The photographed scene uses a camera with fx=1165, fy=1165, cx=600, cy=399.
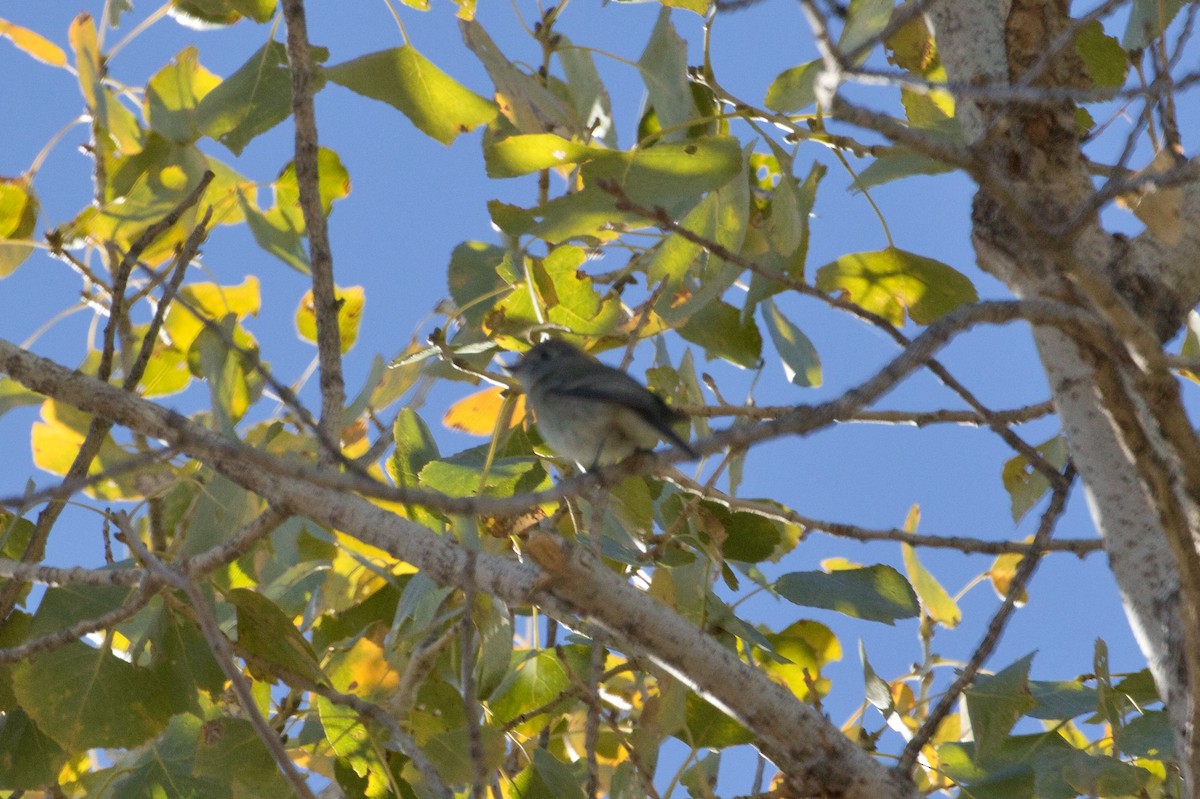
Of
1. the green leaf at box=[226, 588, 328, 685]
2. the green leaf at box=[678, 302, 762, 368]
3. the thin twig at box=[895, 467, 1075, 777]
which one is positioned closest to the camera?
the thin twig at box=[895, 467, 1075, 777]

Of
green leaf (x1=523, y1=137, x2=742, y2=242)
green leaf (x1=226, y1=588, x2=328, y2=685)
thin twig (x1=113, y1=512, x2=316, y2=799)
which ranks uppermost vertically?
green leaf (x1=523, y1=137, x2=742, y2=242)

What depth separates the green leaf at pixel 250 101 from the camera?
2.94m

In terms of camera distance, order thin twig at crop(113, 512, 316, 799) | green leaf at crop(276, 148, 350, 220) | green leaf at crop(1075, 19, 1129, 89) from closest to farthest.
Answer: thin twig at crop(113, 512, 316, 799) → green leaf at crop(1075, 19, 1129, 89) → green leaf at crop(276, 148, 350, 220)

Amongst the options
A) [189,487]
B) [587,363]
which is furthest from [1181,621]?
[189,487]

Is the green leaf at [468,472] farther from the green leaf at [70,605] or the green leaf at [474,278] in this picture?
the green leaf at [70,605]

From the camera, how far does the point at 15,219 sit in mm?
3025

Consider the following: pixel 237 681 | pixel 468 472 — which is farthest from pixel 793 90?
pixel 237 681

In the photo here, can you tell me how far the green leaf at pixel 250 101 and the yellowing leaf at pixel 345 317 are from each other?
48 cm

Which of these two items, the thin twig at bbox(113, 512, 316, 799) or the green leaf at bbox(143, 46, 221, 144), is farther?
the green leaf at bbox(143, 46, 221, 144)

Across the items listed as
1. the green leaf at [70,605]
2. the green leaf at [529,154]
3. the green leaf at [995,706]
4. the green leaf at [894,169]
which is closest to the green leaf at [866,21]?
the green leaf at [894,169]

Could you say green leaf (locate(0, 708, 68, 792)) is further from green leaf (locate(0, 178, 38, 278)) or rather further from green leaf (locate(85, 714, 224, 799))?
green leaf (locate(0, 178, 38, 278))

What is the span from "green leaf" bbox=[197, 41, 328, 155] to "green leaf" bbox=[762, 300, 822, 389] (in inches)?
51.1

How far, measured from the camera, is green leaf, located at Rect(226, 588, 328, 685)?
91.2 inches

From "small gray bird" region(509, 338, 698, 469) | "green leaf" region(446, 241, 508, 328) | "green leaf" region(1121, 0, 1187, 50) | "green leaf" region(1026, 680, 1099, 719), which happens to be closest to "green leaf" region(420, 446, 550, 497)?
"small gray bird" region(509, 338, 698, 469)
